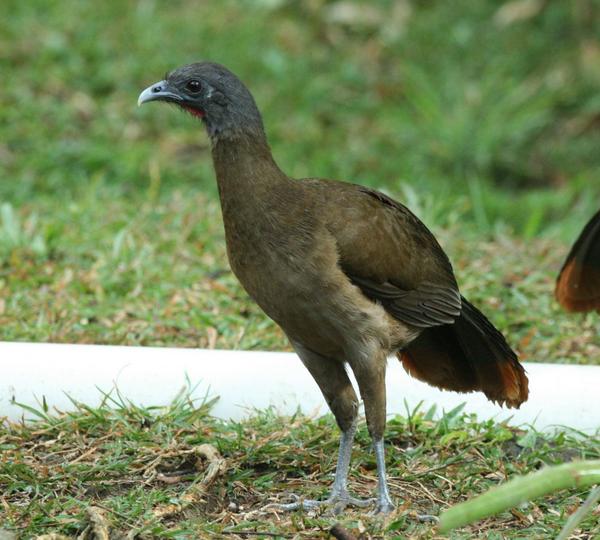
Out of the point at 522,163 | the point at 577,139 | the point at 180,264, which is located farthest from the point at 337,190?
the point at 577,139

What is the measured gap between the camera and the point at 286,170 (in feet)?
28.1

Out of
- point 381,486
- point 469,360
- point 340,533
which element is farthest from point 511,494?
point 469,360

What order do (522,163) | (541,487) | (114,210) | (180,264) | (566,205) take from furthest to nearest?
(522,163) < (566,205) < (114,210) < (180,264) < (541,487)

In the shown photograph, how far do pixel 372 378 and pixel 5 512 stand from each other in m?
1.36

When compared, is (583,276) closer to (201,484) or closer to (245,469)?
(245,469)

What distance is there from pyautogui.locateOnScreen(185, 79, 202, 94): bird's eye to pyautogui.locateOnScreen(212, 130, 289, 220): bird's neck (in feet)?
0.69

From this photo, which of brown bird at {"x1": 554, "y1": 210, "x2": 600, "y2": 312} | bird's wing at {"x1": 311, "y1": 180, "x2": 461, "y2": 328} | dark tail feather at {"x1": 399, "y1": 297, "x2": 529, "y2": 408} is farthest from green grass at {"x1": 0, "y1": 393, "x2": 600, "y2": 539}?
brown bird at {"x1": 554, "y1": 210, "x2": 600, "y2": 312}

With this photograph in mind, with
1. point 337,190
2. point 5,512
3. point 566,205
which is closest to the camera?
point 5,512

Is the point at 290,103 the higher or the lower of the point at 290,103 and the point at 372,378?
the higher

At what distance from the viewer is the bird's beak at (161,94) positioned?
4.24m

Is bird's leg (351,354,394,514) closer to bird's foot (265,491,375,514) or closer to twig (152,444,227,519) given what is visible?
bird's foot (265,491,375,514)

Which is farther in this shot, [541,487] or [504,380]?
[504,380]

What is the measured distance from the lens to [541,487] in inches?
114

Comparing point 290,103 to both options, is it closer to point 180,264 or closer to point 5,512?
point 180,264
